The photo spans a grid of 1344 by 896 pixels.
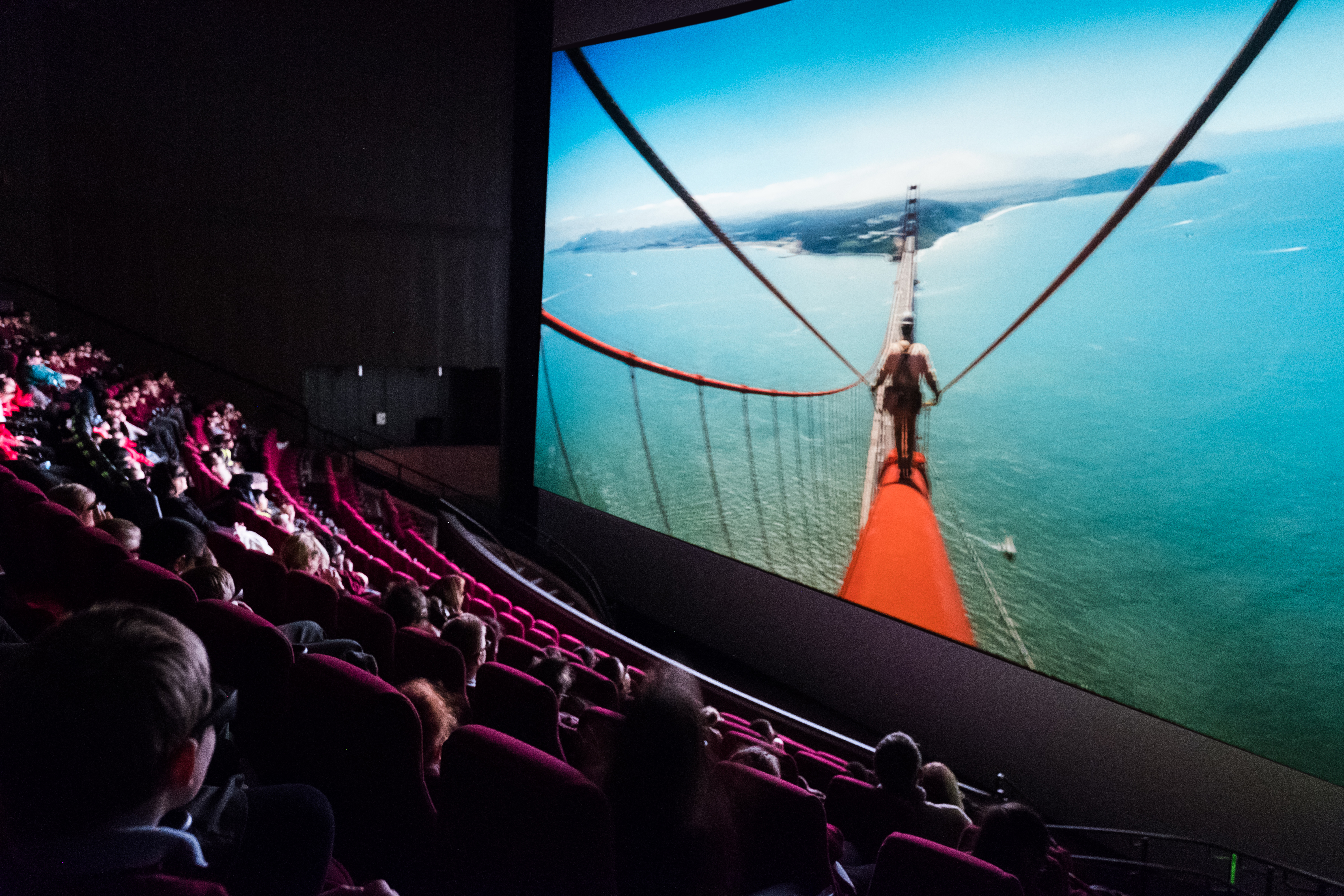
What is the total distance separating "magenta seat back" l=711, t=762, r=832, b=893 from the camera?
4.06 feet

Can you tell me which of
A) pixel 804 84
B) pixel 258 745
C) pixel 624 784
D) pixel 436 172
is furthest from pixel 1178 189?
pixel 436 172

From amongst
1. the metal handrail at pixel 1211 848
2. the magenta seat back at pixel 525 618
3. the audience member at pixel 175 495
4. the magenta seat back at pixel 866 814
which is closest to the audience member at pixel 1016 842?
the magenta seat back at pixel 866 814

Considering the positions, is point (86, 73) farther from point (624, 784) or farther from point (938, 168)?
point (624, 784)

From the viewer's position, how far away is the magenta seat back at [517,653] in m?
2.50

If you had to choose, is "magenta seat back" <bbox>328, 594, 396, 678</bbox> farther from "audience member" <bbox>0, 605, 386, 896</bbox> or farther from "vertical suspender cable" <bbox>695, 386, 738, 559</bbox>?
"vertical suspender cable" <bbox>695, 386, 738, 559</bbox>

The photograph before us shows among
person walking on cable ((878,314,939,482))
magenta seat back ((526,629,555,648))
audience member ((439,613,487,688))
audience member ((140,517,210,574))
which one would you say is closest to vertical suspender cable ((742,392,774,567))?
person walking on cable ((878,314,939,482))

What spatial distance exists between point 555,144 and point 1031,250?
15.7 ft

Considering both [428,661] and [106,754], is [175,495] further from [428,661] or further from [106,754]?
[106,754]

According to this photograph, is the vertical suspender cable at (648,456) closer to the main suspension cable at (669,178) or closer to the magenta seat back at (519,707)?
the main suspension cable at (669,178)

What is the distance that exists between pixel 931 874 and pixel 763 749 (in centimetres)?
100

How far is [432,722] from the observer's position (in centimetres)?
132

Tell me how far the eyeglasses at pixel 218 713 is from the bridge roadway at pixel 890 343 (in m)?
4.33

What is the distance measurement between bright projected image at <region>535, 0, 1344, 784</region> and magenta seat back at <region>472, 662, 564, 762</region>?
128 inches

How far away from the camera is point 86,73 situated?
7.11 meters
